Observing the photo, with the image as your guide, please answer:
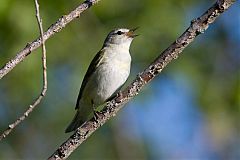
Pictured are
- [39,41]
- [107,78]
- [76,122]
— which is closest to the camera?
[39,41]

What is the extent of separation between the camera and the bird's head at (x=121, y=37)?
632 cm

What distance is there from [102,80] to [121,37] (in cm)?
78

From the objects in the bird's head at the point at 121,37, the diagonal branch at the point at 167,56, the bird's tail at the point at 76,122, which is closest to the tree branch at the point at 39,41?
the diagonal branch at the point at 167,56

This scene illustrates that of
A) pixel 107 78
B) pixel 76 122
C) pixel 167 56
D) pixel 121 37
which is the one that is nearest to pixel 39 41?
pixel 167 56

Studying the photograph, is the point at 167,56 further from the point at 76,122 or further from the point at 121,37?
the point at 121,37

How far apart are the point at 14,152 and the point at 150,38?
3316 millimetres

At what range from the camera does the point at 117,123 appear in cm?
805

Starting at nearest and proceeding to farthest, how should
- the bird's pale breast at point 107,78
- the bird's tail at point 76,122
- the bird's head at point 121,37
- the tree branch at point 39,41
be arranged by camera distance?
the tree branch at point 39,41
the bird's pale breast at point 107,78
the bird's tail at point 76,122
the bird's head at point 121,37

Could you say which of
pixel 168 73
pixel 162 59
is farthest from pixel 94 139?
pixel 162 59

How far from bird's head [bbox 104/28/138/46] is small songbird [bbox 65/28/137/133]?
0.58ft

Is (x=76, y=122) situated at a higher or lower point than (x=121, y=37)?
lower

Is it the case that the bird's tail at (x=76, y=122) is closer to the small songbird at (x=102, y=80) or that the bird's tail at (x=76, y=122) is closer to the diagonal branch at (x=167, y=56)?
the small songbird at (x=102, y=80)

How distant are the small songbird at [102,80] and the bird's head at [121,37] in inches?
7.0

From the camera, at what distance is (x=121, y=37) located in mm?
6371
